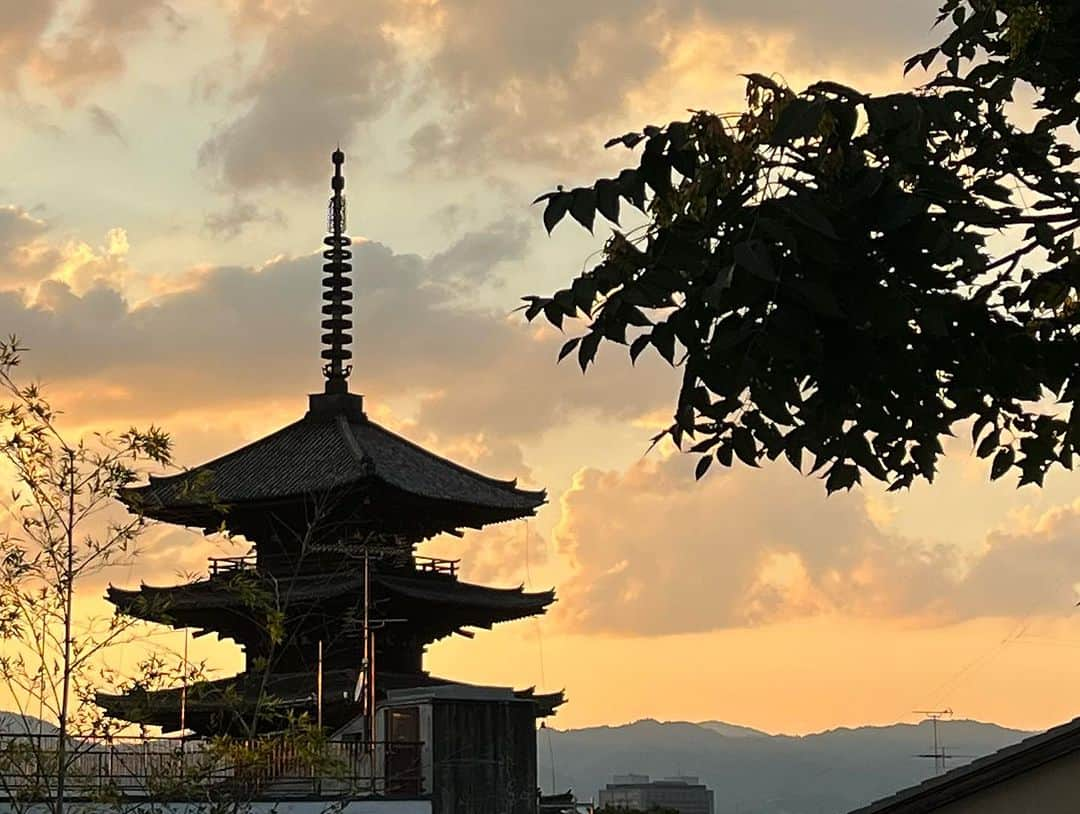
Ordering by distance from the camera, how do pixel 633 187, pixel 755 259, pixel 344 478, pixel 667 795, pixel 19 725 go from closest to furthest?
1. pixel 755 259
2. pixel 633 187
3. pixel 19 725
4. pixel 344 478
5. pixel 667 795

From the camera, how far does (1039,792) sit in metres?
16.1

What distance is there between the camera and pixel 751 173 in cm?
498

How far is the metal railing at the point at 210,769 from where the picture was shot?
1511cm

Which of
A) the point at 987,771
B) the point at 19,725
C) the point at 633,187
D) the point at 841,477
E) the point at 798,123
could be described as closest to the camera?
the point at 798,123

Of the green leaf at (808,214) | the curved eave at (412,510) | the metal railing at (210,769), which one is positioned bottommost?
the metal railing at (210,769)

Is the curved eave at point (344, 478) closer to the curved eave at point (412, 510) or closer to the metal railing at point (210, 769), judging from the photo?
the curved eave at point (412, 510)

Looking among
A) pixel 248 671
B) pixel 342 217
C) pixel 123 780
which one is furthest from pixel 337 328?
pixel 123 780

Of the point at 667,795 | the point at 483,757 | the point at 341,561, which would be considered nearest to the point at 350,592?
the point at 341,561

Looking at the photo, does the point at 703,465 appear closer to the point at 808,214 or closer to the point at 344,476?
the point at 808,214

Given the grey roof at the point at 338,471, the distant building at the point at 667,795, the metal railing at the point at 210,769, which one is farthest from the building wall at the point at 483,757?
the distant building at the point at 667,795

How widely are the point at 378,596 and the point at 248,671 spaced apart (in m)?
3.16

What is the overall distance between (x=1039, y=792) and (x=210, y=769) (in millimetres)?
7579

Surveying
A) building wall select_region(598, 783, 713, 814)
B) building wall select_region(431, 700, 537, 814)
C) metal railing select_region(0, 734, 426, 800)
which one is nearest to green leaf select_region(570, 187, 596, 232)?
metal railing select_region(0, 734, 426, 800)

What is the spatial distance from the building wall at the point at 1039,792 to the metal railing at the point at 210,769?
6199 mm
